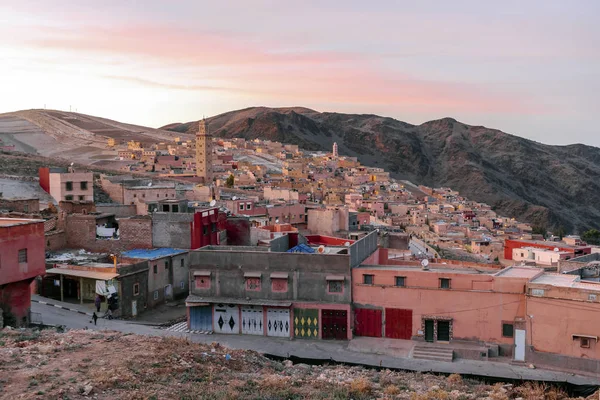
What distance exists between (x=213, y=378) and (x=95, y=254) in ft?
53.8

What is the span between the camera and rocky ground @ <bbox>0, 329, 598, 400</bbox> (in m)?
11.3

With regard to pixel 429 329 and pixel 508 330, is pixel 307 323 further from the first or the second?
pixel 508 330

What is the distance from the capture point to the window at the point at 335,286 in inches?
822

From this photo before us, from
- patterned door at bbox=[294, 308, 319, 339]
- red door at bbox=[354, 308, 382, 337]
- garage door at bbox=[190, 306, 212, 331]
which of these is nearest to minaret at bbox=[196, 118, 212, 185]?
garage door at bbox=[190, 306, 212, 331]

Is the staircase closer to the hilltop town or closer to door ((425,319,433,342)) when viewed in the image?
the hilltop town

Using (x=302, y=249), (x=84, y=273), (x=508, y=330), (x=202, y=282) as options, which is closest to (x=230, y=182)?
(x=302, y=249)

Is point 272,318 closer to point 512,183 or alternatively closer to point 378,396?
point 378,396

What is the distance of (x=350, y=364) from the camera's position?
18125mm

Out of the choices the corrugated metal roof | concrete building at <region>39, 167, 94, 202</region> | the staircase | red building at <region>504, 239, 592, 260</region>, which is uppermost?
concrete building at <region>39, 167, 94, 202</region>

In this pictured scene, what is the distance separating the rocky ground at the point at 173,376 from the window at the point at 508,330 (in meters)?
3.31

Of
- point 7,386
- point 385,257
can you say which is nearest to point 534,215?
point 385,257

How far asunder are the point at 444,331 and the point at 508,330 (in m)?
2.03

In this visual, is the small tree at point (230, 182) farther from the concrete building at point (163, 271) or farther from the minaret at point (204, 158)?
the concrete building at point (163, 271)

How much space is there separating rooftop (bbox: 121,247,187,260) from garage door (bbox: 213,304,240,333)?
4741 mm
